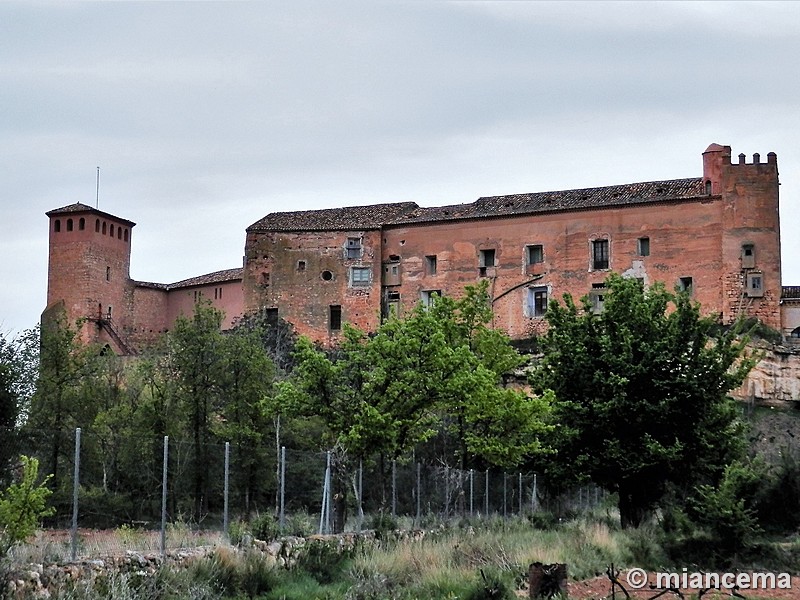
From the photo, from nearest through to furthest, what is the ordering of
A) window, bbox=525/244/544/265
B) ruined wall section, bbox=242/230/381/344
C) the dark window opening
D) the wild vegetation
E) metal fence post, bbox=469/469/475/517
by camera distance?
the wild vegetation, metal fence post, bbox=469/469/475/517, the dark window opening, window, bbox=525/244/544/265, ruined wall section, bbox=242/230/381/344

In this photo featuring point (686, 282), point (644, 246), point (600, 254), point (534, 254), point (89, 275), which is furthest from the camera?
point (89, 275)

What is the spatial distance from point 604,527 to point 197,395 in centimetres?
1421

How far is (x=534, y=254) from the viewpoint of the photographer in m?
59.8

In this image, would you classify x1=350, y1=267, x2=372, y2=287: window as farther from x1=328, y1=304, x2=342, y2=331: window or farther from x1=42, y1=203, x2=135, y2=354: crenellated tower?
x1=42, y1=203, x2=135, y2=354: crenellated tower

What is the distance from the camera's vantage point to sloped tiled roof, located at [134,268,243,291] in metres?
70.6

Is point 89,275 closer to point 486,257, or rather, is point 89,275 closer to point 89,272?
point 89,272

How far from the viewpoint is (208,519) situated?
73.7ft

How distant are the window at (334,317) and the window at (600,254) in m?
13.6

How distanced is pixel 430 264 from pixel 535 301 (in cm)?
616

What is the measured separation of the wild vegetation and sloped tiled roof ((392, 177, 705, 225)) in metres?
21.4

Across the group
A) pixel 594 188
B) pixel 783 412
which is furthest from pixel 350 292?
pixel 783 412

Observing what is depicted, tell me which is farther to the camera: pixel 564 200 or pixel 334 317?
pixel 334 317

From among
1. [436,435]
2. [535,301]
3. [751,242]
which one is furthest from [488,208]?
[436,435]

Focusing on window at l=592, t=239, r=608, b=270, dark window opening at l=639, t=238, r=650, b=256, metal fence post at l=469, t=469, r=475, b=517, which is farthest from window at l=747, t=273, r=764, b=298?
metal fence post at l=469, t=469, r=475, b=517
